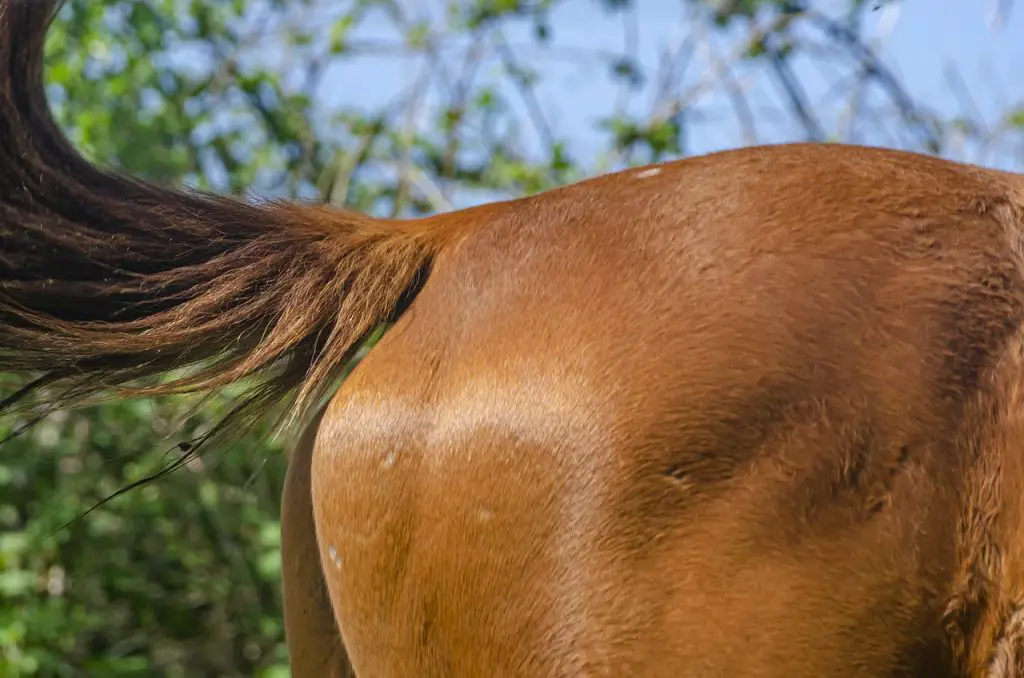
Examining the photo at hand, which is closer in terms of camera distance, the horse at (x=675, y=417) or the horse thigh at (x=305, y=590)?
the horse at (x=675, y=417)

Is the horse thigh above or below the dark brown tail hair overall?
below

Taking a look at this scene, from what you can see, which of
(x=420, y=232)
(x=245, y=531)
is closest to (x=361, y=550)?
(x=420, y=232)

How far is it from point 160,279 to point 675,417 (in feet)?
2.28

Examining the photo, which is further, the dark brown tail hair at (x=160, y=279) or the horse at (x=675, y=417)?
the dark brown tail hair at (x=160, y=279)

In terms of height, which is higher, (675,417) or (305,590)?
(675,417)

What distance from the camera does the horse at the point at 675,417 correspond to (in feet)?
3.97

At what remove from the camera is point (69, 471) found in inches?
145

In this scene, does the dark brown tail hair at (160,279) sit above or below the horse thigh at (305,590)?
above

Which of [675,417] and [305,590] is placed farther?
[305,590]

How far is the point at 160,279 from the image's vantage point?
5.13ft

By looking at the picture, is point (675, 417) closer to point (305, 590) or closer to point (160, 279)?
point (305, 590)

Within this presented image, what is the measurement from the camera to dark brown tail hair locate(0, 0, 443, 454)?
1538mm

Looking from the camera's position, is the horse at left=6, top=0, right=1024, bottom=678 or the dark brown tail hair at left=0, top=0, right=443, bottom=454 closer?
the horse at left=6, top=0, right=1024, bottom=678

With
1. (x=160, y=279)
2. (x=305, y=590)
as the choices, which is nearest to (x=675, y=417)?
(x=305, y=590)
